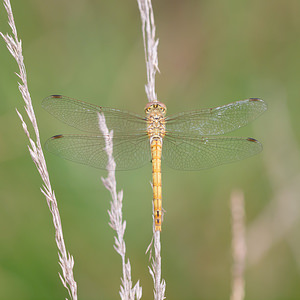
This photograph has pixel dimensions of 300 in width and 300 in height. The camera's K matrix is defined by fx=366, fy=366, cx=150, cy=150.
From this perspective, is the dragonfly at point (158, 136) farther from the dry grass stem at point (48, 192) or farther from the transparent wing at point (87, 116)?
the dry grass stem at point (48, 192)

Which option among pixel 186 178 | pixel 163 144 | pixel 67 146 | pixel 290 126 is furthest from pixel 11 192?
pixel 290 126

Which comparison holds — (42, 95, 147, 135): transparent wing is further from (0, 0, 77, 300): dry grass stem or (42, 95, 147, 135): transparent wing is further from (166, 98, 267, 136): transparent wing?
(0, 0, 77, 300): dry grass stem

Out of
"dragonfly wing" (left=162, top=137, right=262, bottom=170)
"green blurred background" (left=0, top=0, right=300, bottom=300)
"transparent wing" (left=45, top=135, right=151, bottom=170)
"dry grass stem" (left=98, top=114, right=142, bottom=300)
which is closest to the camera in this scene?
"dry grass stem" (left=98, top=114, right=142, bottom=300)

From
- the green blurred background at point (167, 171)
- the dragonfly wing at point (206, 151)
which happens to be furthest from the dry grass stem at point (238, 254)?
the green blurred background at point (167, 171)

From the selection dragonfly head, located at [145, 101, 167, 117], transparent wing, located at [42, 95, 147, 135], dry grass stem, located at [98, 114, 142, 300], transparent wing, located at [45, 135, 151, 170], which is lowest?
dry grass stem, located at [98, 114, 142, 300]

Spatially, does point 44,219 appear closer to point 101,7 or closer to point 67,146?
point 67,146

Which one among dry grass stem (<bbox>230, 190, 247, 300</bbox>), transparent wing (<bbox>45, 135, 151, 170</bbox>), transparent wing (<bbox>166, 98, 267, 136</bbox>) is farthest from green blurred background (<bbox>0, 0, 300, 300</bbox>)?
dry grass stem (<bbox>230, 190, 247, 300</bbox>)
